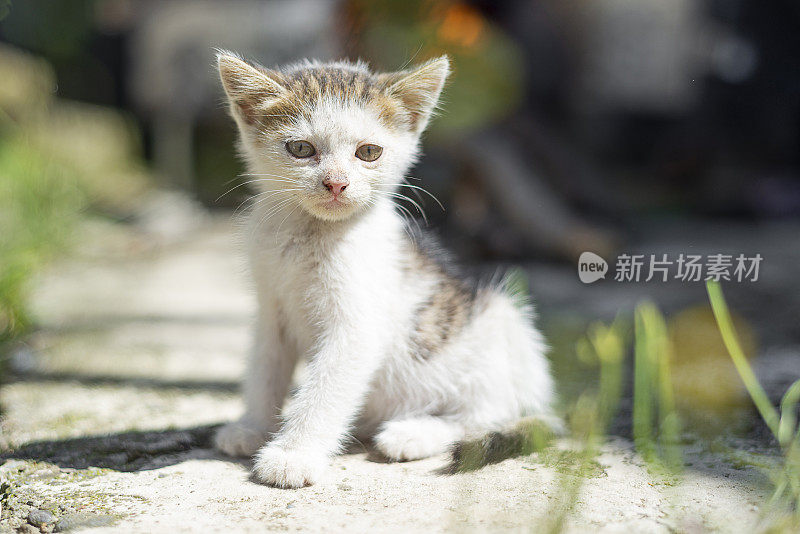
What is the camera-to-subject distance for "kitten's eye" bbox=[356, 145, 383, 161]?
188 centimetres

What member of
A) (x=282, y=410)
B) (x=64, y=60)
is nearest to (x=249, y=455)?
(x=282, y=410)

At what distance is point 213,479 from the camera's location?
1.86m

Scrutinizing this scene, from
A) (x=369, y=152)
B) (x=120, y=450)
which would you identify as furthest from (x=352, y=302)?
(x=120, y=450)

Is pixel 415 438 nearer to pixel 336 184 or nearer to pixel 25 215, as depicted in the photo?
pixel 336 184

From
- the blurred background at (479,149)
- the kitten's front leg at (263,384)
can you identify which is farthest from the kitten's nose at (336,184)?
the blurred background at (479,149)

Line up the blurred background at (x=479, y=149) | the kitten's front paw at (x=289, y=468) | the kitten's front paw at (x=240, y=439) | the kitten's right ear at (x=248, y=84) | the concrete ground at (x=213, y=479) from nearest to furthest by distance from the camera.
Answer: the concrete ground at (x=213, y=479) < the kitten's front paw at (x=289, y=468) < the kitten's right ear at (x=248, y=84) < the kitten's front paw at (x=240, y=439) < the blurred background at (x=479, y=149)

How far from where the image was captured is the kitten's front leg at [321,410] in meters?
1.77

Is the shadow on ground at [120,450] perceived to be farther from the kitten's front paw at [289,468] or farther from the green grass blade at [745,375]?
the green grass blade at [745,375]

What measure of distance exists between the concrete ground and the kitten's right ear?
19.8 inches

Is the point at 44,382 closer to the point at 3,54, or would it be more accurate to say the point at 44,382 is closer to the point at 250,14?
the point at 3,54

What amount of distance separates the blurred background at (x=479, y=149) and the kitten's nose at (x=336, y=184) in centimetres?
65

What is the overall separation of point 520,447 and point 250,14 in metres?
6.22

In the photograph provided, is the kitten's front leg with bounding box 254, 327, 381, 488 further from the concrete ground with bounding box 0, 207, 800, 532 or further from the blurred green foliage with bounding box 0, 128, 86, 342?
the blurred green foliage with bounding box 0, 128, 86, 342

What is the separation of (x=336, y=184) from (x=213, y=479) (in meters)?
0.86
